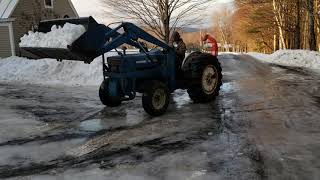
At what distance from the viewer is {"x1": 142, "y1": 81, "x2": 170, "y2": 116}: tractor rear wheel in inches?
350

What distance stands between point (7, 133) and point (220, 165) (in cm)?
414

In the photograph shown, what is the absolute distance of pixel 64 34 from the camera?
9188 mm

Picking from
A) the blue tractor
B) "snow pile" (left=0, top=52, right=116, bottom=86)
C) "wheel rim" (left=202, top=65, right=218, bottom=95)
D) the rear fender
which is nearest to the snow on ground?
"snow pile" (left=0, top=52, right=116, bottom=86)

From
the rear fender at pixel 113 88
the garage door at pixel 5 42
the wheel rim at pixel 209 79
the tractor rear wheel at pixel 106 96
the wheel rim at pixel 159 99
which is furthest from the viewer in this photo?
the garage door at pixel 5 42

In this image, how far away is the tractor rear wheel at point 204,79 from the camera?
10.3 meters

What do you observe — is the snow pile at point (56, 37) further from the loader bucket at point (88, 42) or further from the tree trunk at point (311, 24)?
the tree trunk at point (311, 24)

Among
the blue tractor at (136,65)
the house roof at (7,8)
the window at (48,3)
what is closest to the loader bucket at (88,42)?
the blue tractor at (136,65)

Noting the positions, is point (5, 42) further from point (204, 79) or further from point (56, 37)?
point (204, 79)

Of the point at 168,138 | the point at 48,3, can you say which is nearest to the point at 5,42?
the point at 48,3

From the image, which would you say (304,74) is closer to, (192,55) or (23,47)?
(192,55)

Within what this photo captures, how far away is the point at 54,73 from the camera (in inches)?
694

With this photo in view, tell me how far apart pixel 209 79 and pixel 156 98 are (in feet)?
7.05

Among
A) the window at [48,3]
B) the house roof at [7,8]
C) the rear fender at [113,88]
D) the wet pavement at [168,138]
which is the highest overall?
the window at [48,3]

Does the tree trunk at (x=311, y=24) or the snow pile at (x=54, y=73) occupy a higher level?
the tree trunk at (x=311, y=24)
